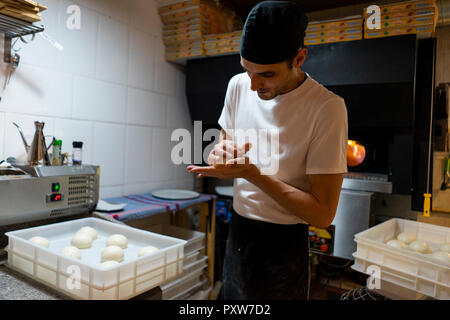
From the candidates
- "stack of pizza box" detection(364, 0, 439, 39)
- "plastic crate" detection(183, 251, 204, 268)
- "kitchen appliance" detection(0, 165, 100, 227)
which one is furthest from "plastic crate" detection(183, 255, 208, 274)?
"stack of pizza box" detection(364, 0, 439, 39)

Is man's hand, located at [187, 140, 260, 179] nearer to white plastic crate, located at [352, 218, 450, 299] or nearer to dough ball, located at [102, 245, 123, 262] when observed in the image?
dough ball, located at [102, 245, 123, 262]

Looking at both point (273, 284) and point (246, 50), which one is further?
point (273, 284)

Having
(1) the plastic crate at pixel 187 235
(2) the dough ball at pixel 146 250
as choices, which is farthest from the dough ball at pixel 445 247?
(1) the plastic crate at pixel 187 235

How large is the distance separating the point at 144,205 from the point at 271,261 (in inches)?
41.2

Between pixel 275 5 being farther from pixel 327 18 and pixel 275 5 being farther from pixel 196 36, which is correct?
pixel 196 36

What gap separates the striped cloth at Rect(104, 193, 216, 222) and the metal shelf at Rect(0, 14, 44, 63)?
893mm

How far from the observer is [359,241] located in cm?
115

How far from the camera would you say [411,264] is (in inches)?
41.1

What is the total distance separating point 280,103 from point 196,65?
1.51 metres

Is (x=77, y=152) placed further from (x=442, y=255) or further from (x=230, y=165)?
(x=442, y=255)

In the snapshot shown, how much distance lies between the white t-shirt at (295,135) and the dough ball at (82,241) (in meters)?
0.53

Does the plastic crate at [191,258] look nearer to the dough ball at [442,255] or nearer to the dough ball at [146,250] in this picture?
the dough ball at [146,250]

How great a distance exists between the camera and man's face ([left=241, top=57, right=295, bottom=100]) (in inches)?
34.2
